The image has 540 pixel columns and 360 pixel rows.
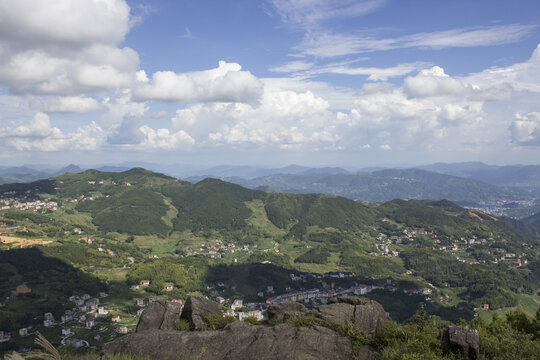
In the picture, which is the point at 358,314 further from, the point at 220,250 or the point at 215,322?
the point at 220,250

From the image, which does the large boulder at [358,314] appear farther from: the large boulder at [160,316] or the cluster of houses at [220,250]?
the cluster of houses at [220,250]

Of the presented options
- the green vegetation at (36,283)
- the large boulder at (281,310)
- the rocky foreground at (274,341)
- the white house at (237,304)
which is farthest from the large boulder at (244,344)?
the white house at (237,304)

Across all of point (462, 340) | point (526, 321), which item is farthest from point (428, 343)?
point (526, 321)

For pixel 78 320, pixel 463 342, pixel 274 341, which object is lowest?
pixel 78 320

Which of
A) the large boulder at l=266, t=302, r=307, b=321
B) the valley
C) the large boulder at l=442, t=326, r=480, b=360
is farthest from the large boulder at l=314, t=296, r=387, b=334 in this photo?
the valley

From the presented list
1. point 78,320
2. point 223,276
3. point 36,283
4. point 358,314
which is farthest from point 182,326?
point 223,276

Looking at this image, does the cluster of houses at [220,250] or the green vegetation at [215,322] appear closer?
the green vegetation at [215,322]
